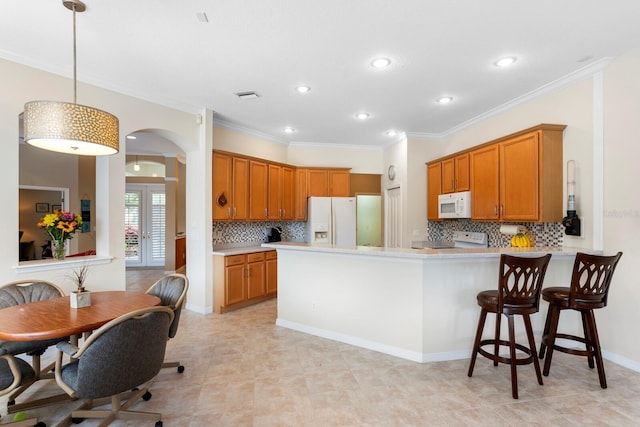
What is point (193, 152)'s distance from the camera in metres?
4.71

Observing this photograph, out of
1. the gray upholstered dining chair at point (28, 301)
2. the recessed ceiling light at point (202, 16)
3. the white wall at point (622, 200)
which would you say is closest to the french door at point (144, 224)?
the gray upholstered dining chair at point (28, 301)

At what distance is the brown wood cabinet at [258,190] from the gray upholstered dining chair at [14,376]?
3.57m

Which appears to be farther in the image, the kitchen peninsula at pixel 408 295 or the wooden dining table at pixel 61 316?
the kitchen peninsula at pixel 408 295

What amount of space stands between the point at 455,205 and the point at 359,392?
10.5 ft

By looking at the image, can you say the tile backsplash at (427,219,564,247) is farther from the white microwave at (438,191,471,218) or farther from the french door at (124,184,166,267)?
the french door at (124,184,166,267)

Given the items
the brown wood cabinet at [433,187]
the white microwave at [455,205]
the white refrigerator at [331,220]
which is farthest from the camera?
the white refrigerator at [331,220]

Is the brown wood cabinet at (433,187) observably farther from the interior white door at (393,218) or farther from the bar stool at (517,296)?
the bar stool at (517,296)

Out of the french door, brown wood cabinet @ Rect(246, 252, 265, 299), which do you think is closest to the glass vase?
brown wood cabinet @ Rect(246, 252, 265, 299)

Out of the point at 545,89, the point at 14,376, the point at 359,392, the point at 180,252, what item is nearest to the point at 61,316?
the point at 14,376

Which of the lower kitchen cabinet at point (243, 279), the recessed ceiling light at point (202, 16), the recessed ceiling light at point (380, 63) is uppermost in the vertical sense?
the recessed ceiling light at point (202, 16)

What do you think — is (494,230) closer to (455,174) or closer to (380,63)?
(455,174)

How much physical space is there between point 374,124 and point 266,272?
2.96 metres

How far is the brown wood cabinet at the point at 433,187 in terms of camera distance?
5.34 metres

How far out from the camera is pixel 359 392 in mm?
2537
